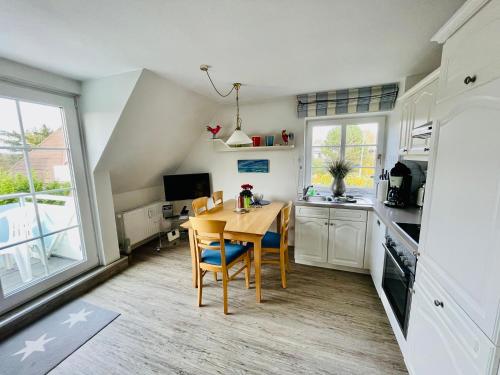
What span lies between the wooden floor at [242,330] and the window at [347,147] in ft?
Answer: 4.33

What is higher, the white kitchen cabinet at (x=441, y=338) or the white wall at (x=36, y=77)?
the white wall at (x=36, y=77)

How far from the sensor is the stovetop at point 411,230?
52.3 inches

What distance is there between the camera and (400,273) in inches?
57.1

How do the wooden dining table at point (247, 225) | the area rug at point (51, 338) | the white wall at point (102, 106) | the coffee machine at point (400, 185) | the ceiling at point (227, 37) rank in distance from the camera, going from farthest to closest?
the coffee machine at point (400, 185) < the white wall at point (102, 106) < the wooden dining table at point (247, 225) < the area rug at point (51, 338) < the ceiling at point (227, 37)

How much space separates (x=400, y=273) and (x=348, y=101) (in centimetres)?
205

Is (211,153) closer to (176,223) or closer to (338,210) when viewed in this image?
(176,223)

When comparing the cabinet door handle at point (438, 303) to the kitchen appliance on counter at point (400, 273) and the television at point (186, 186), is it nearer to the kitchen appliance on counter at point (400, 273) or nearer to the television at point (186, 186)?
the kitchen appliance on counter at point (400, 273)

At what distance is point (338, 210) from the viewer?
241cm

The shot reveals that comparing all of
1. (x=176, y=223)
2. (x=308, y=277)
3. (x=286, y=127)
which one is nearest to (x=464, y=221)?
(x=308, y=277)

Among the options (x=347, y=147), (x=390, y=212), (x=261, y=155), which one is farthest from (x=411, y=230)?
(x=261, y=155)

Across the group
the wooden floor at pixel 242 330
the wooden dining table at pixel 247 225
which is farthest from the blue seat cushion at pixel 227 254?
the wooden floor at pixel 242 330

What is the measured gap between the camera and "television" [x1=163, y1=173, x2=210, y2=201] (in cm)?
348

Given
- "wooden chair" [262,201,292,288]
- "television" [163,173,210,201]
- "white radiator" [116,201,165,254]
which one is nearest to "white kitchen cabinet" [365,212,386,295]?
"wooden chair" [262,201,292,288]

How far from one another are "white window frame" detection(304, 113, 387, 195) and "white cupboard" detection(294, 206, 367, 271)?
641mm
